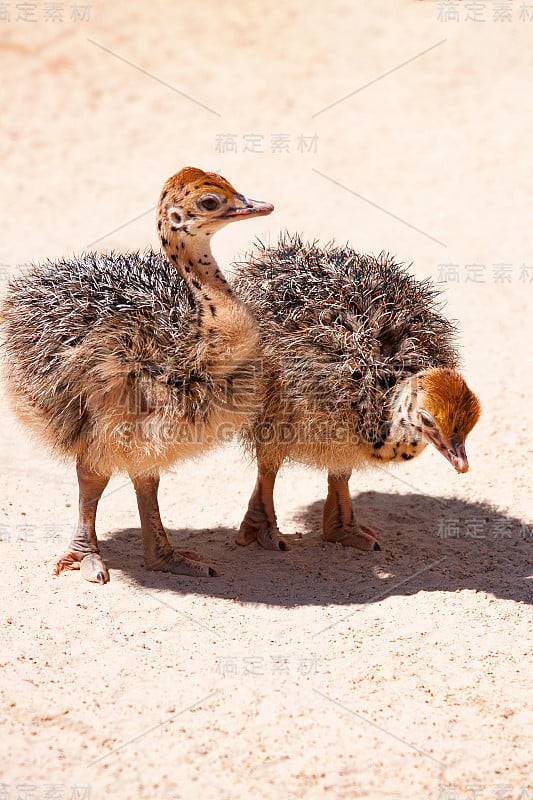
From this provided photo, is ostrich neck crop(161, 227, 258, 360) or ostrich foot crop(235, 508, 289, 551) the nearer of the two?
ostrich neck crop(161, 227, 258, 360)

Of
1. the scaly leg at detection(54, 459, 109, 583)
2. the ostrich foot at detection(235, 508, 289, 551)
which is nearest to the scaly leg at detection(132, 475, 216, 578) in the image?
the scaly leg at detection(54, 459, 109, 583)

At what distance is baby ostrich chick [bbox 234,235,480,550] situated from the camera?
4.81m

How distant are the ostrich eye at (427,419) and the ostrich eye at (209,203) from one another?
1.45 meters

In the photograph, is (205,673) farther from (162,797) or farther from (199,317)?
(199,317)

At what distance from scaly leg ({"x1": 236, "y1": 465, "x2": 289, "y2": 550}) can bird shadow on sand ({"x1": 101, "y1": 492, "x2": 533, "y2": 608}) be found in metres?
0.06

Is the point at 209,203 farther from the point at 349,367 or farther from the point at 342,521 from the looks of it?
the point at 342,521

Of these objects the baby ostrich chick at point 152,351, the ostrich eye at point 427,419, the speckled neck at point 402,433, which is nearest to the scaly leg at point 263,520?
the baby ostrich chick at point 152,351

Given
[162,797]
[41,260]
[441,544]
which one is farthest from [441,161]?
[162,797]

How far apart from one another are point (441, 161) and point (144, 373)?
290 inches

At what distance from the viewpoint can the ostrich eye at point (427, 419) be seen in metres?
4.71

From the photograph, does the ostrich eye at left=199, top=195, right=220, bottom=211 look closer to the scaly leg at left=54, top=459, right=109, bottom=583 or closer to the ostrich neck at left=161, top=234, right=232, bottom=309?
the ostrich neck at left=161, top=234, right=232, bottom=309

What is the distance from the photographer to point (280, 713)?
4.20 m

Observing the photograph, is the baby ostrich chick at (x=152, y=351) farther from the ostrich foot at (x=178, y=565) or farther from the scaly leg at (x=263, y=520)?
the scaly leg at (x=263, y=520)

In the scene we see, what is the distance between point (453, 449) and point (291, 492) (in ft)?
7.30
